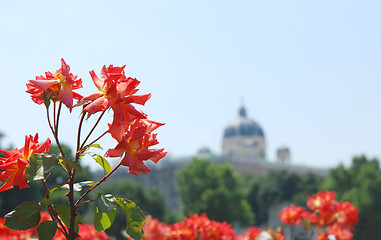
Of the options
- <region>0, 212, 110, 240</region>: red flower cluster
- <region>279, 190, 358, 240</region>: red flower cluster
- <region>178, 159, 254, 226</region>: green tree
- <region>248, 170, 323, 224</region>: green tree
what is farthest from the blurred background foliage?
<region>0, 212, 110, 240</region>: red flower cluster

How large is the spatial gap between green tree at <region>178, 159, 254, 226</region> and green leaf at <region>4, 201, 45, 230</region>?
166ft

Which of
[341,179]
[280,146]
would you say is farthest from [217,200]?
[280,146]

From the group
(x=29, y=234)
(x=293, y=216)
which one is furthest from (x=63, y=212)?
(x=293, y=216)

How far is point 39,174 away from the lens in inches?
99.1

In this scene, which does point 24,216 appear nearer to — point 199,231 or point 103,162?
point 103,162

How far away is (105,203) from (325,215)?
18.0 ft

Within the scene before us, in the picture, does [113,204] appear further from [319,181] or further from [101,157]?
[319,181]

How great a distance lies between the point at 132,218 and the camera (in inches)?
108

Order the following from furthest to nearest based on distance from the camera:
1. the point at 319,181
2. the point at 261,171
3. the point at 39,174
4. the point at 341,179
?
the point at 261,171
the point at 319,181
the point at 341,179
the point at 39,174

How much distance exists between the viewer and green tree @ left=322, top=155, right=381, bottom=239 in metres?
48.8

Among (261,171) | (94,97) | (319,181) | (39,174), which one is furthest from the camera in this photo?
(261,171)

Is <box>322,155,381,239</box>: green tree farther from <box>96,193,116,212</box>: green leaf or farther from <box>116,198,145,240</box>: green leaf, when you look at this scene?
<box>96,193,116,212</box>: green leaf

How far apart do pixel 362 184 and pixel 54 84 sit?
173 feet

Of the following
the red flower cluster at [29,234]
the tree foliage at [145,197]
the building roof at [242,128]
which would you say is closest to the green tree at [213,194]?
the tree foliage at [145,197]
